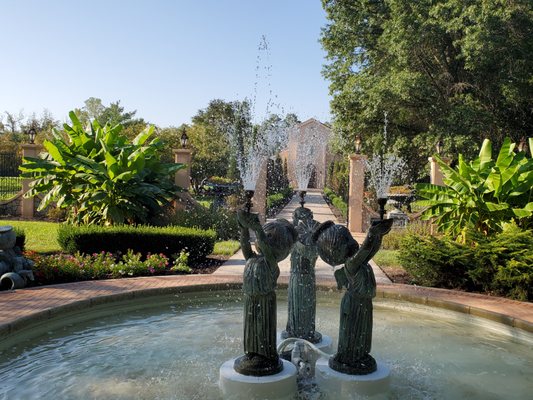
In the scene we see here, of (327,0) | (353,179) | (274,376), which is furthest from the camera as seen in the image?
(327,0)

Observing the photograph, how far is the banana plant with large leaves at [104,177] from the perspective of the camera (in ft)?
43.6

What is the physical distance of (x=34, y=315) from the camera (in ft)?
20.7

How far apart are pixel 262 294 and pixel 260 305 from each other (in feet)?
0.35

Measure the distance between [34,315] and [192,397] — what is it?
2.95 meters

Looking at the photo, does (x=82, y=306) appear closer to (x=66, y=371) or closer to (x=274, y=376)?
(x=66, y=371)

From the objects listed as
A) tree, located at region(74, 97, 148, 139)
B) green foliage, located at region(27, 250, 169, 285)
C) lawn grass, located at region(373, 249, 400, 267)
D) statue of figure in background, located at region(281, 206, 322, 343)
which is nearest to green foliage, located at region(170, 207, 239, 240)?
lawn grass, located at region(373, 249, 400, 267)

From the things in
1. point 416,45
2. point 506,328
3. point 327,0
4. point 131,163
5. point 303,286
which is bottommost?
point 506,328

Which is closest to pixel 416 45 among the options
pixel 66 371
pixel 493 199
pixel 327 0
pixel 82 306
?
pixel 327 0

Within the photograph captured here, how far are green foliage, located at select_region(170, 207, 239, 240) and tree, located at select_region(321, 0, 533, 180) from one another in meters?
10.7

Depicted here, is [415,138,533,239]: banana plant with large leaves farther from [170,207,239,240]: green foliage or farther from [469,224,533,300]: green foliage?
[170,207,239,240]: green foliage

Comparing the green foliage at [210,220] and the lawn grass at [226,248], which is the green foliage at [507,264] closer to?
the lawn grass at [226,248]

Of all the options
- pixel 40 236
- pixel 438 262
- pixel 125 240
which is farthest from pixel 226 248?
pixel 438 262

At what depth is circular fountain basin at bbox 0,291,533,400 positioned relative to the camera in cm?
469

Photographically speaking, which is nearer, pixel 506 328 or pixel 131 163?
pixel 506 328
